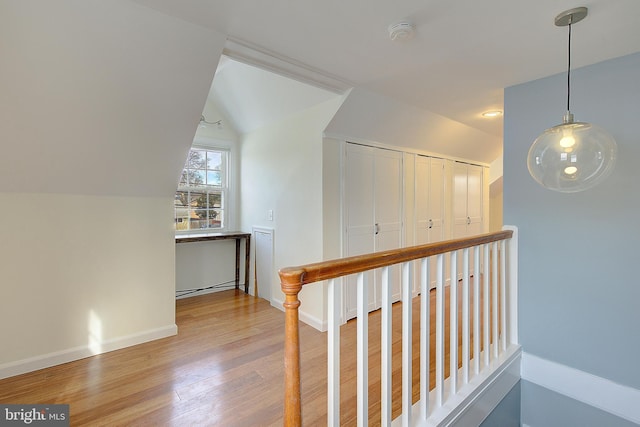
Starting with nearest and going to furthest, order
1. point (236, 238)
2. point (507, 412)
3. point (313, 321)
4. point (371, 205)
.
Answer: point (507, 412)
point (313, 321)
point (371, 205)
point (236, 238)

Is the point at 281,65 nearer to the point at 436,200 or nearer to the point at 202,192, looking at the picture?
the point at 202,192

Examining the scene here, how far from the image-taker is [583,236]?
6.95ft

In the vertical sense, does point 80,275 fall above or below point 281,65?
below

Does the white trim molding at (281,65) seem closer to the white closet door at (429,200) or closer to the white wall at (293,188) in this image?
the white wall at (293,188)

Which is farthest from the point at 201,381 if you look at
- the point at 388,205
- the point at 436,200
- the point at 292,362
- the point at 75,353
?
the point at 436,200

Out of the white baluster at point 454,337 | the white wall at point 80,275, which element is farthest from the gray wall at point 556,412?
the white wall at point 80,275

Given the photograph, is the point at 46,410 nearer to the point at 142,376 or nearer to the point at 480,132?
the point at 142,376

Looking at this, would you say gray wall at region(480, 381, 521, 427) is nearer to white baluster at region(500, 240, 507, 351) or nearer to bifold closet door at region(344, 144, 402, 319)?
white baluster at region(500, 240, 507, 351)

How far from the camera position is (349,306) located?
308 centimetres

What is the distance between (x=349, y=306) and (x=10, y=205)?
2.87m

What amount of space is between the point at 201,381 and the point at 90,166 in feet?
5.75

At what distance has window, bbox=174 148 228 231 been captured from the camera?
381 cm

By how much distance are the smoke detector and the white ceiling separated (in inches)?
1.3

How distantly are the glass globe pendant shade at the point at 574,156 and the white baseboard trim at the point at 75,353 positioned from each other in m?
3.16
